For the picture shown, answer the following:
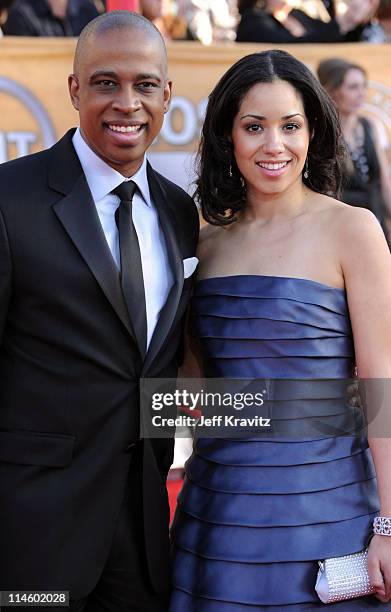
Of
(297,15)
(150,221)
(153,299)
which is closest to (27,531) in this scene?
(153,299)

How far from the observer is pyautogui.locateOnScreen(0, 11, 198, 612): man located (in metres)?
1.94

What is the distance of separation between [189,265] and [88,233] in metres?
0.34

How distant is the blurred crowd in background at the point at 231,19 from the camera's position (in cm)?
480

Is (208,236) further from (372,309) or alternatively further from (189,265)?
(372,309)

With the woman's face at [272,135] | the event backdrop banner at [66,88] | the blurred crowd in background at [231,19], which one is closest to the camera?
the woman's face at [272,135]

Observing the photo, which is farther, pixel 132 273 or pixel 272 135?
pixel 272 135

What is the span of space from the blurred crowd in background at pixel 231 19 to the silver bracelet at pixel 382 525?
11.3 ft

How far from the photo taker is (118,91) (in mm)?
2047

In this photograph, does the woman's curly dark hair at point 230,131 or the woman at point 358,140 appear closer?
the woman's curly dark hair at point 230,131

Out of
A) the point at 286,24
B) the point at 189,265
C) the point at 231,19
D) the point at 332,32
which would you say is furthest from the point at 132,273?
the point at 231,19

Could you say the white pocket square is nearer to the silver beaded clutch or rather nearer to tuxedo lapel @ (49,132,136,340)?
tuxedo lapel @ (49,132,136,340)

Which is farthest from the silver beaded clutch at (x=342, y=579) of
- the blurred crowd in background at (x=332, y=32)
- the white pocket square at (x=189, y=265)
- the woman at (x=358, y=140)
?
the woman at (x=358, y=140)

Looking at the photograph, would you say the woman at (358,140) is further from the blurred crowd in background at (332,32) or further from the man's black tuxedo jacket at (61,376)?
the man's black tuxedo jacket at (61,376)

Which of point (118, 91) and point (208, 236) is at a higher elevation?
point (118, 91)
